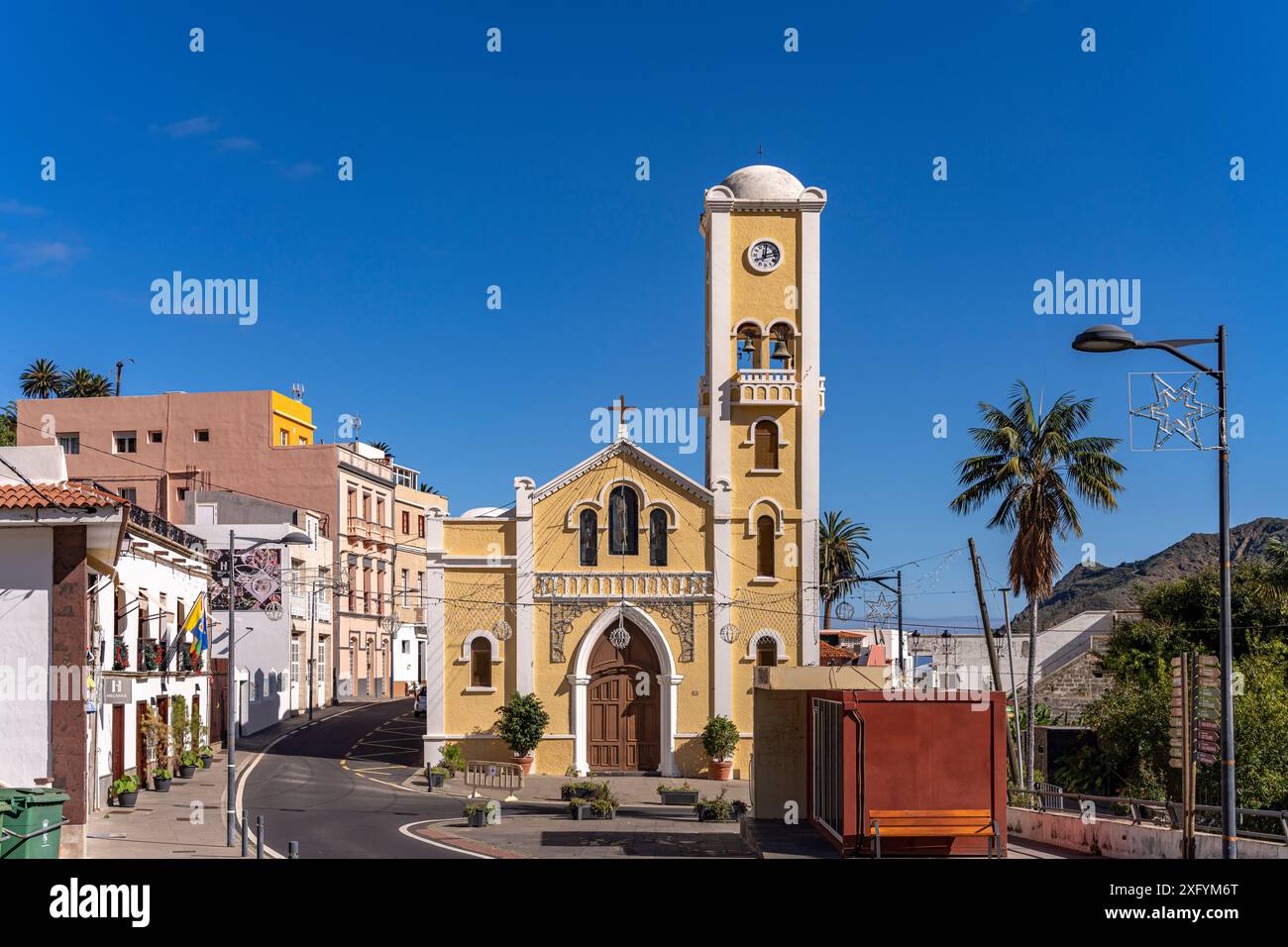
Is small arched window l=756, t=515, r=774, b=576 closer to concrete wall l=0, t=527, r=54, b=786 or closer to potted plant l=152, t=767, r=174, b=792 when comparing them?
potted plant l=152, t=767, r=174, b=792

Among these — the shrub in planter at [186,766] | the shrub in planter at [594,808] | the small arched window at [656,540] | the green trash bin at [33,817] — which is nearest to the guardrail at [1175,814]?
the shrub in planter at [594,808]

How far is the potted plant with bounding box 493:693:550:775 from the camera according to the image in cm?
4481

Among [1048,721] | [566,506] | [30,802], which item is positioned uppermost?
[566,506]

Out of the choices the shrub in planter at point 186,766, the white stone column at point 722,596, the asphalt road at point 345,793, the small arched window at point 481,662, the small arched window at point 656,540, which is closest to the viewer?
the asphalt road at point 345,793

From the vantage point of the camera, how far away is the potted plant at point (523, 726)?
44812mm

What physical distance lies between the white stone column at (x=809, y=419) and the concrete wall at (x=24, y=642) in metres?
27.2

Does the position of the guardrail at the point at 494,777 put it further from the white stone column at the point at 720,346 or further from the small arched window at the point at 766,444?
the small arched window at the point at 766,444

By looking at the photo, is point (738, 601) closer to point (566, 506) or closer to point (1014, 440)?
point (566, 506)

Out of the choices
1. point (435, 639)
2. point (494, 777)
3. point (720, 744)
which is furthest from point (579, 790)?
point (435, 639)

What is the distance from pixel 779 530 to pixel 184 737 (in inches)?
843

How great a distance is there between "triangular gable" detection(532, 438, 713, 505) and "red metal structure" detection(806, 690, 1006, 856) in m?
27.5

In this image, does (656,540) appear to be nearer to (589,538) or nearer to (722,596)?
(589,538)
